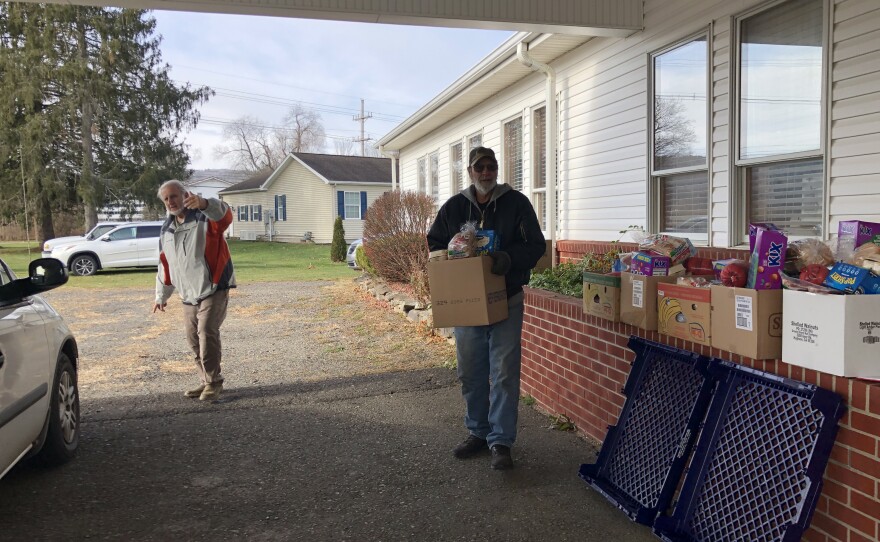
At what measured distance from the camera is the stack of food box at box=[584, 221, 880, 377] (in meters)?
2.54

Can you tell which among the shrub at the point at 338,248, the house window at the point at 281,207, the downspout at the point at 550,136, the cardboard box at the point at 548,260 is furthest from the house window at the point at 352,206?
the cardboard box at the point at 548,260

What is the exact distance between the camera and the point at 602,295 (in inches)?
169

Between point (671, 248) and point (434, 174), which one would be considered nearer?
point (671, 248)

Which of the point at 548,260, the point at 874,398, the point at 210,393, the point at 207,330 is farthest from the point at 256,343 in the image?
the point at 874,398

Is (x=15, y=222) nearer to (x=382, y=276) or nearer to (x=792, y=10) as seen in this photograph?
(x=382, y=276)

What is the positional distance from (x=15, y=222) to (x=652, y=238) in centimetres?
3623

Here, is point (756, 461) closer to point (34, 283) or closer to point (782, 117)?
point (782, 117)

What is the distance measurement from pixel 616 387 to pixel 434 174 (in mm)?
11984

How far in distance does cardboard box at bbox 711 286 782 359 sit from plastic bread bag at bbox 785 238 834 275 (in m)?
0.18

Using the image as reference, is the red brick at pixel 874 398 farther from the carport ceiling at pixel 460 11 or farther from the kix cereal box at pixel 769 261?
the carport ceiling at pixel 460 11

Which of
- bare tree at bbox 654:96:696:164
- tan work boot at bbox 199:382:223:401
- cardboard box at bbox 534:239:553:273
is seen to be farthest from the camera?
cardboard box at bbox 534:239:553:273

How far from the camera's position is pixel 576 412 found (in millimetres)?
4801

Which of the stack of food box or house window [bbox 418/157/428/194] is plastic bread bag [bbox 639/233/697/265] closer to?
the stack of food box

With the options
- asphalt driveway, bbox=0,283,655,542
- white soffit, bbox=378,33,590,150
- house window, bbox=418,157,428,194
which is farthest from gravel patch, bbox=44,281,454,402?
house window, bbox=418,157,428,194
